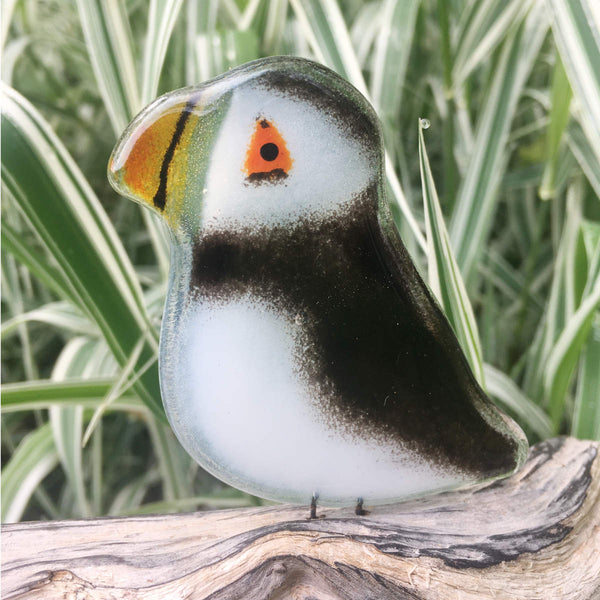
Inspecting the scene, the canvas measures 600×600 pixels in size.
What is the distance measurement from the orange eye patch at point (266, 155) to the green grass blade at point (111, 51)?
0.77 ft

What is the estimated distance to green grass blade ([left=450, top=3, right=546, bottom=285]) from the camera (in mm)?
544

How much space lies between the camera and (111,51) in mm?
477

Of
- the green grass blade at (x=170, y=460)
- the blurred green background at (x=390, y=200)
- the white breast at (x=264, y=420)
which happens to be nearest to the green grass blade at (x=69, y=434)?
the blurred green background at (x=390, y=200)

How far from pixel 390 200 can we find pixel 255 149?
1.00ft

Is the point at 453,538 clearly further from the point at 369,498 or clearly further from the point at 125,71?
the point at 125,71

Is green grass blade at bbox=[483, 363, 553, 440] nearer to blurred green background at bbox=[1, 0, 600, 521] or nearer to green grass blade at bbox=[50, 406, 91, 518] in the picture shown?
blurred green background at bbox=[1, 0, 600, 521]

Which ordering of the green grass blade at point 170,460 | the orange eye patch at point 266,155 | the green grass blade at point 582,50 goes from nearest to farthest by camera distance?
the orange eye patch at point 266,155
the green grass blade at point 582,50
the green grass blade at point 170,460

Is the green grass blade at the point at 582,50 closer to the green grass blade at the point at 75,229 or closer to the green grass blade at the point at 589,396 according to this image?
the green grass blade at the point at 589,396

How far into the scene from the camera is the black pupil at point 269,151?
29 cm

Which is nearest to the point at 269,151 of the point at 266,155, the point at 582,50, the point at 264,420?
the point at 266,155

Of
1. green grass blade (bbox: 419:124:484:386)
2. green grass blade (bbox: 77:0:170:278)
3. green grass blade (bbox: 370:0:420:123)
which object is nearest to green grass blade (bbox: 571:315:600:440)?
green grass blade (bbox: 419:124:484:386)

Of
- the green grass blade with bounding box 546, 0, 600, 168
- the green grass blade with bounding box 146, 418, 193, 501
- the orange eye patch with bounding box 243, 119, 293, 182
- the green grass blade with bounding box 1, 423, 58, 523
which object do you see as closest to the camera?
the orange eye patch with bounding box 243, 119, 293, 182

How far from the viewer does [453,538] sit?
0.33 m

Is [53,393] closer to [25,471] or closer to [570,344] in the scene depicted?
[25,471]
